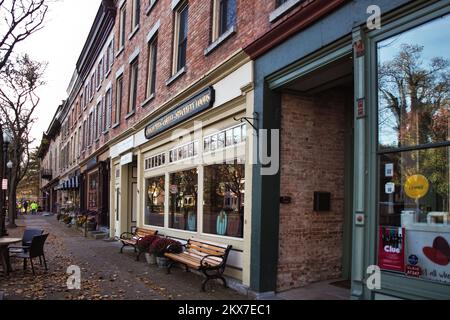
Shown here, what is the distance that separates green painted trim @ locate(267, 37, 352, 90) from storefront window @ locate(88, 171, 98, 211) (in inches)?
723

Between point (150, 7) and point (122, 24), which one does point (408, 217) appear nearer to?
point (150, 7)

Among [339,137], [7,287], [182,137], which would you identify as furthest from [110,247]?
[339,137]

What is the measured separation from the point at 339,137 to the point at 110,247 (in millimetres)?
10230

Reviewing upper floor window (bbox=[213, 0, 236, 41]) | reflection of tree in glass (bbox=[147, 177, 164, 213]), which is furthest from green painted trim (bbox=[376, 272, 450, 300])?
reflection of tree in glass (bbox=[147, 177, 164, 213])

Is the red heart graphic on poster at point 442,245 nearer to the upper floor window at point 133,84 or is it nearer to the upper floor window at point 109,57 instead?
the upper floor window at point 133,84

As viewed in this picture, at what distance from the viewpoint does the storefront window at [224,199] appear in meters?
8.88

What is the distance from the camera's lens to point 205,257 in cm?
836

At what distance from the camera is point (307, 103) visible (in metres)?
8.13

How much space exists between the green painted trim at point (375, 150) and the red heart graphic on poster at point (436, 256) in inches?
9.2

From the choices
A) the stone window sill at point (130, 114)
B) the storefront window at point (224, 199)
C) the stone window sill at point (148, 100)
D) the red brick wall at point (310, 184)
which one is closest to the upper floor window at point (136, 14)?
the stone window sill at point (130, 114)

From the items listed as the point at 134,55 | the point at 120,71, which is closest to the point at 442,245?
the point at 134,55

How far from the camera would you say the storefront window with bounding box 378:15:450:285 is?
15.3ft

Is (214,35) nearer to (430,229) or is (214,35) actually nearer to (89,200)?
(430,229)

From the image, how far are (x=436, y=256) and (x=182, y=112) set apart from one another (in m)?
7.72
